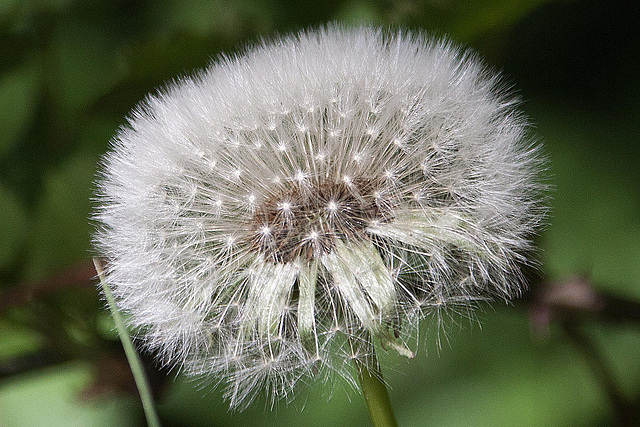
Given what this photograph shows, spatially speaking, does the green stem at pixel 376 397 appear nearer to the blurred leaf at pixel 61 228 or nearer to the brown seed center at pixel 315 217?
the brown seed center at pixel 315 217

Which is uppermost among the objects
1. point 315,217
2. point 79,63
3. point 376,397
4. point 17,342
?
point 79,63

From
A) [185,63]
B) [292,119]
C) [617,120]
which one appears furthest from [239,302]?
[617,120]

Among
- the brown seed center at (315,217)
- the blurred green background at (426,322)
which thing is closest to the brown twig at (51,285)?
the blurred green background at (426,322)

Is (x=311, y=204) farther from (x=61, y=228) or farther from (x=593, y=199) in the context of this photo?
(x=593, y=199)

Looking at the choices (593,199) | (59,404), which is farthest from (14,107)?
(593,199)

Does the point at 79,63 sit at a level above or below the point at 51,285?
above
